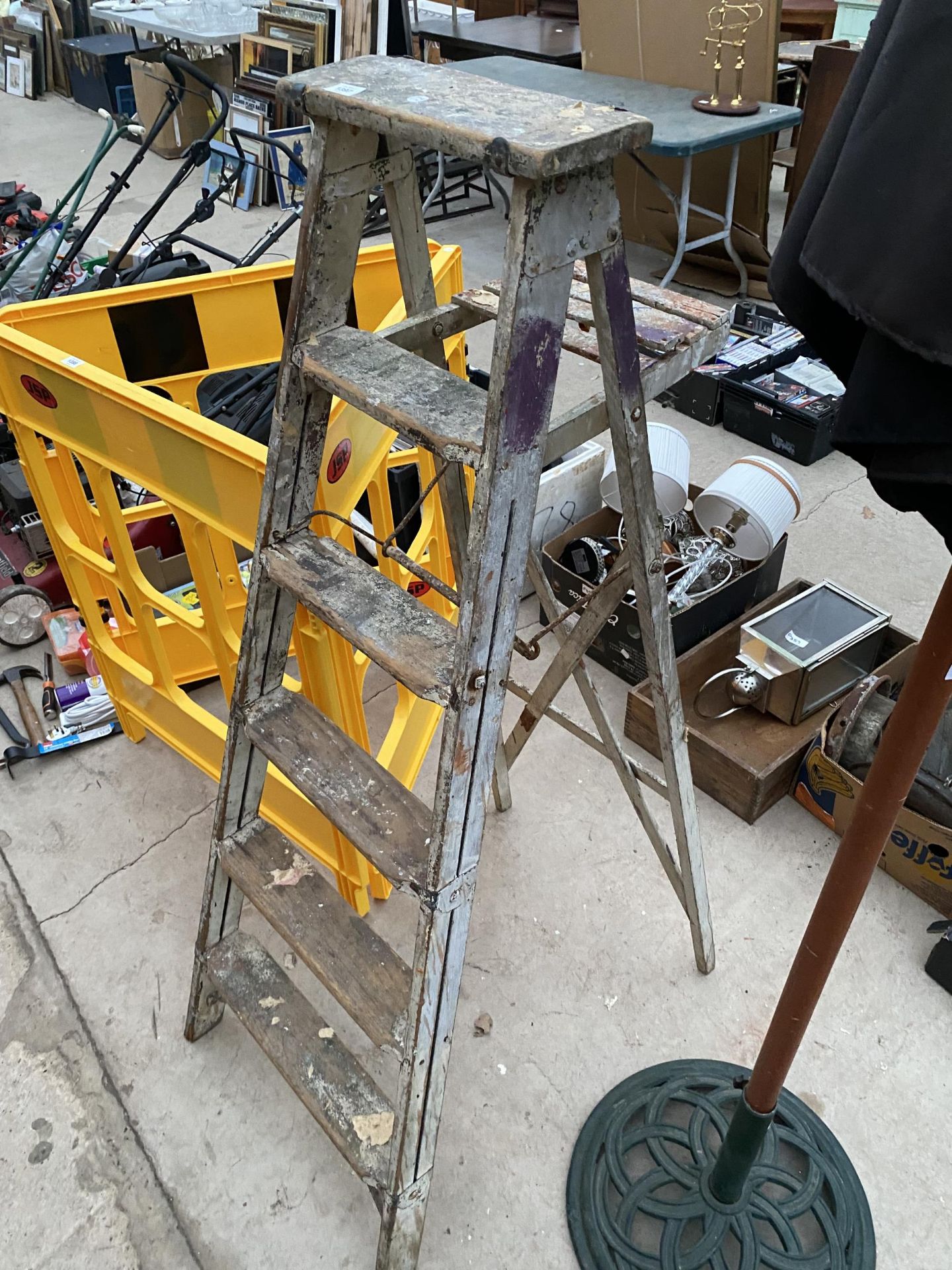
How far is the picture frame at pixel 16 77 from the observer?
1031 cm

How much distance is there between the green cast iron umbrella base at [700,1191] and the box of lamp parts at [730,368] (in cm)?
303

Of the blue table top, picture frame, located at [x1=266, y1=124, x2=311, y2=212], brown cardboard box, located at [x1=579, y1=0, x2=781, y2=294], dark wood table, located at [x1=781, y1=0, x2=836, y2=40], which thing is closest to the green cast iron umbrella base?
the blue table top

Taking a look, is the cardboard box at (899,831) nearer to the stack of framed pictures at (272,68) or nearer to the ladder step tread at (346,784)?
the ladder step tread at (346,784)

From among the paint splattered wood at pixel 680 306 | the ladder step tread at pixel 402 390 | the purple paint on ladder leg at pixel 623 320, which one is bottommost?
the ladder step tread at pixel 402 390

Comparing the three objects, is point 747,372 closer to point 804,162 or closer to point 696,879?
point 804,162

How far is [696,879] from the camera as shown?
1.99m

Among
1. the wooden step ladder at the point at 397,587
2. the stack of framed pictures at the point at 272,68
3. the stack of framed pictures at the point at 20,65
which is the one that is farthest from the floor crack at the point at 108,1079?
the stack of framed pictures at the point at 20,65

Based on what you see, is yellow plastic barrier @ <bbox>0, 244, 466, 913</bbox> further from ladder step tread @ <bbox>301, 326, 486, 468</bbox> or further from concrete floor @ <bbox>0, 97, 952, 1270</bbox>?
concrete floor @ <bbox>0, 97, 952, 1270</bbox>

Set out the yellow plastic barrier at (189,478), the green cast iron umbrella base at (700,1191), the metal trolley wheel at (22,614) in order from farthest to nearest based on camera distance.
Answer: the metal trolley wheel at (22,614) → the yellow plastic barrier at (189,478) → the green cast iron umbrella base at (700,1191)

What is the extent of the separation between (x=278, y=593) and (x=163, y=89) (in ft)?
27.2

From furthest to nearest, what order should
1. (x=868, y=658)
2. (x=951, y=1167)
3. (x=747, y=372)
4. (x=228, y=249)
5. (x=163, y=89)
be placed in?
(x=163, y=89) < (x=228, y=249) < (x=747, y=372) < (x=868, y=658) < (x=951, y=1167)

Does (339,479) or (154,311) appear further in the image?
(154,311)

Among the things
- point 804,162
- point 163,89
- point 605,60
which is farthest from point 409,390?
point 163,89

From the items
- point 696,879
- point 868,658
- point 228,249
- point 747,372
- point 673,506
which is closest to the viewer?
point 696,879
